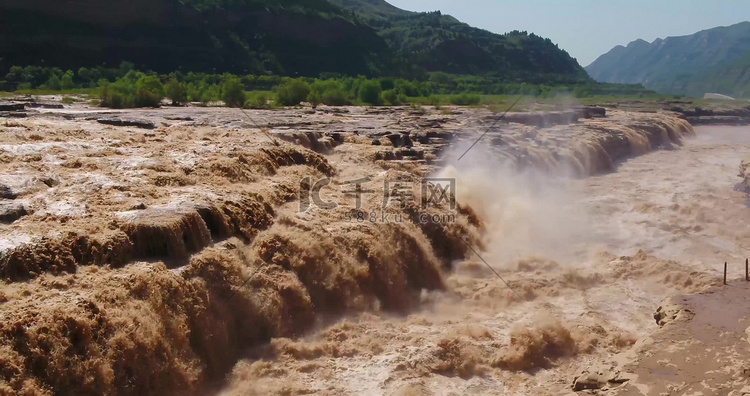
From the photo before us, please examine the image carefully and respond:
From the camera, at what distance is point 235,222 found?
12.9 meters

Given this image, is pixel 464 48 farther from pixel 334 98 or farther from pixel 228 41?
pixel 334 98

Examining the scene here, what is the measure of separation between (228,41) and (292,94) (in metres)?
36.5

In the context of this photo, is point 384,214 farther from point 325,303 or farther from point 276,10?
point 276,10

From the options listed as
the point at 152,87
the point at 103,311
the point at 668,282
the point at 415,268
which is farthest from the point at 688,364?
the point at 152,87

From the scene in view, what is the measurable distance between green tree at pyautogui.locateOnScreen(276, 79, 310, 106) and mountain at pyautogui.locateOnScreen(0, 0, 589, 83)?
26836 millimetres

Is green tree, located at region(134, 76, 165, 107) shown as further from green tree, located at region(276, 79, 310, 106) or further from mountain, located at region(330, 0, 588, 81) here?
mountain, located at region(330, 0, 588, 81)

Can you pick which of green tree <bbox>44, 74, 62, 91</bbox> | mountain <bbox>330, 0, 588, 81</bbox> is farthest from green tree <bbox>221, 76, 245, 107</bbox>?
mountain <bbox>330, 0, 588, 81</bbox>

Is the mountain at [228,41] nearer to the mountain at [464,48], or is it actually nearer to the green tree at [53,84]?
the mountain at [464,48]

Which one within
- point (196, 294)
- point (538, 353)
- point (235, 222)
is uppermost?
point (235, 222)

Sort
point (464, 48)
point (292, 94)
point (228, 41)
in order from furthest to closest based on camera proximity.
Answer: point (464, 48) → point (228, 41) → point (292, 94)

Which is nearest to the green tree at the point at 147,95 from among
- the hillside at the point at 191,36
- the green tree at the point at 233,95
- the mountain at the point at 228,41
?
the green tree at the point at 233,95

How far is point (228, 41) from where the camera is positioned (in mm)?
73812

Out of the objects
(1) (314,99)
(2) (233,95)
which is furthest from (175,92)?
(1) (314,99)

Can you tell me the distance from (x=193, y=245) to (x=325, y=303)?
2842 millimetres
